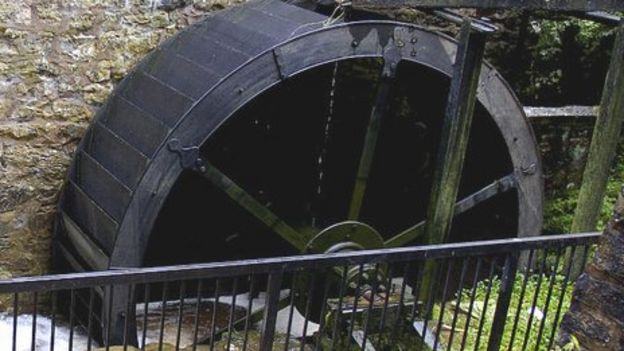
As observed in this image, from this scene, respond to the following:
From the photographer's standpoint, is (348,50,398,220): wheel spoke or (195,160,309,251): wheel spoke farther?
(348,50,398,220): wheel spoke

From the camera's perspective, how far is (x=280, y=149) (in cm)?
532

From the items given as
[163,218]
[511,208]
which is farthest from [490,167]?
[163,218]

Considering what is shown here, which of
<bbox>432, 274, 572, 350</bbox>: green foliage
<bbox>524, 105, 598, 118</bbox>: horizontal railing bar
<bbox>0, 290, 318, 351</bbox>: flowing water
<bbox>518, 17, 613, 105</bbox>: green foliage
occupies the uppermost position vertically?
<bbox>518, 17, 613, 105</bbox>: green foliage

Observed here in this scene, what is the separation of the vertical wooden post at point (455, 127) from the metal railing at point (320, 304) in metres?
0.26

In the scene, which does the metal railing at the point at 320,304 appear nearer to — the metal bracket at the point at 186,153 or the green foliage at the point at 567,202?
the green foliage at the point at 567,202

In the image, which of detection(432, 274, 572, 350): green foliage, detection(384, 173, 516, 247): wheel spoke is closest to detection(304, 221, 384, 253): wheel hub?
detection(384, 173, 516, 247): wheel spoke

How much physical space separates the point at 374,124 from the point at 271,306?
206 cm

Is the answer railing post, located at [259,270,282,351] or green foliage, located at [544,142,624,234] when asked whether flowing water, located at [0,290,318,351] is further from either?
green foliage, located at [544,142,624,234]

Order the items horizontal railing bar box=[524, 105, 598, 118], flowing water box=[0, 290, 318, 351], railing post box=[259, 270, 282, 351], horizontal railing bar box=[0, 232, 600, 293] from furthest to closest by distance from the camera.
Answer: horizontal railing bar box=[524, 105, 598, 118]
flowing water box=[0, 290, 318, 351]
railing post box=[259, 270, 282, 351]
horizontal railing bar box=[0, 232, 600, 293]

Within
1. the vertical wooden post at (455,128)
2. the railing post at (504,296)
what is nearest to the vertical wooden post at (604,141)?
the vertical wooden post at (455,128)

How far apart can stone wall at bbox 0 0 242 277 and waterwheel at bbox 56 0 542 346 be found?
0.43ft

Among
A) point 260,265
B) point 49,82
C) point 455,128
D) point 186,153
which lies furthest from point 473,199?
point 260,265

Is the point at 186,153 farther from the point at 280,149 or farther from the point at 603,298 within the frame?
the point at 603,298

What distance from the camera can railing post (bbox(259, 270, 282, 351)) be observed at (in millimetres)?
2668
